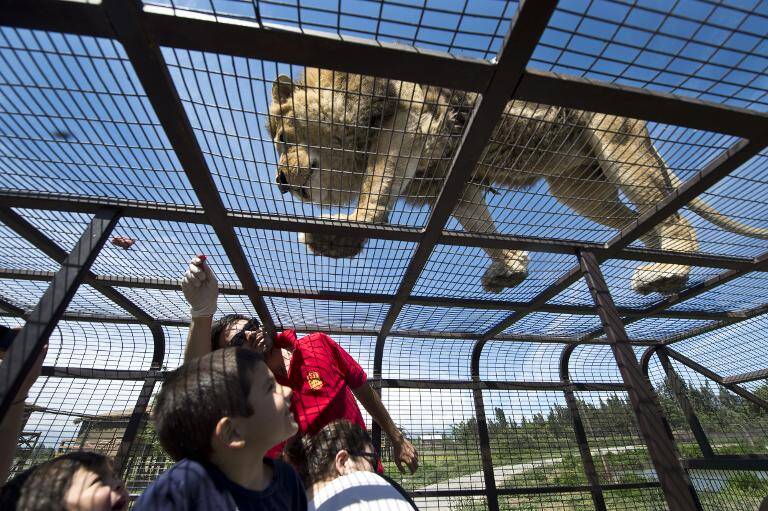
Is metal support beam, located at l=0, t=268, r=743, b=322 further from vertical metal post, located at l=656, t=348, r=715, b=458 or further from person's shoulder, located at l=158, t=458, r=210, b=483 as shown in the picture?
person's shoulder, located at l=158, t=458, r=210, b=483

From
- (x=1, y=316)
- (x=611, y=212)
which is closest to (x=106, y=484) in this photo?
(x=611, y=212)

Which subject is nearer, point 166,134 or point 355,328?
point 166,134

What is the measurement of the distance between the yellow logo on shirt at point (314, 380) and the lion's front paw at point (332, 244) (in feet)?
1.61

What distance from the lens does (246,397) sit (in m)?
0.75

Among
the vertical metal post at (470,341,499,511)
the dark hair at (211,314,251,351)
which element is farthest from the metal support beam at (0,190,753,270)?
the vertical metal post at (470,341,499,511)

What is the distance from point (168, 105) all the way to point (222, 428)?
2.57ft

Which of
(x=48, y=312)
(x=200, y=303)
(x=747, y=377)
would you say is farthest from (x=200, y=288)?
(x=747, y=377)

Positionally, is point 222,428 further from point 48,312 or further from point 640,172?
point 640,172

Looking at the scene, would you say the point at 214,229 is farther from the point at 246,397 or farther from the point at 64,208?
the point at 246,397

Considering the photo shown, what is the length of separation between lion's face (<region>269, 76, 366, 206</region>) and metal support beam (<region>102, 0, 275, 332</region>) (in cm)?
23

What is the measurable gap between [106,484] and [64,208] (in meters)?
1.04

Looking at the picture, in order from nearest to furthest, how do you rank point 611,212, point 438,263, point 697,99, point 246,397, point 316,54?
point 246,397, point 316,54, point 697,99, point 611,212, point 438,263

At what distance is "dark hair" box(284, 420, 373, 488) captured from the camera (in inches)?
43.0

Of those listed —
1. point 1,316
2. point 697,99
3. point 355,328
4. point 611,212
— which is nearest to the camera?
point 697,99
